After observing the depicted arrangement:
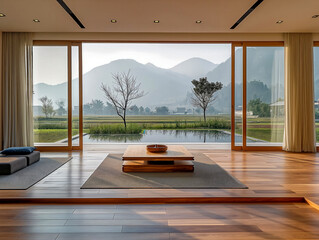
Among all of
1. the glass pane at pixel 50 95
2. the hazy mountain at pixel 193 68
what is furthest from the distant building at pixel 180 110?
the glass pane at pixel 50 95

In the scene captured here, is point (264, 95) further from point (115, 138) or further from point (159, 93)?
point (115, 138)

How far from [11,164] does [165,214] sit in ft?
8.08

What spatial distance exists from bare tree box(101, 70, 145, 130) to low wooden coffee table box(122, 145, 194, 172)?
3.89 m

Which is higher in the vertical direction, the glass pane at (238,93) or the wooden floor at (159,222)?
the glass pane at (238,93)

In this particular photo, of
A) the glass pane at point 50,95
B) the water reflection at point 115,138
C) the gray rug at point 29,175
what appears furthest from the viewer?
the water reflection at point 115,138

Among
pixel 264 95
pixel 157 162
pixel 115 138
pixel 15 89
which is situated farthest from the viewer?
pixel 115 138

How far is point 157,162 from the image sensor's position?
4043 mm

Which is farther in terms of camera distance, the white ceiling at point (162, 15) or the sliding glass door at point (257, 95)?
the sliding glass door at point (257, 95)

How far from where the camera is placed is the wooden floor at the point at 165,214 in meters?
2.05

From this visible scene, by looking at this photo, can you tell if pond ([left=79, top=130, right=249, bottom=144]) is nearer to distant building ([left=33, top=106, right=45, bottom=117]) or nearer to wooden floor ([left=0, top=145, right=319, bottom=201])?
distant building ([left=33, top=106, right=45, bottom=117])

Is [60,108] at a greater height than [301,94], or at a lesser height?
lesser

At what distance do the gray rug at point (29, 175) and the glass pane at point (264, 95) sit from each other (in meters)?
4.11

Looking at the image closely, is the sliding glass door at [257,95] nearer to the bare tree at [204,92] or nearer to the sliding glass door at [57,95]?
the bare tree at [204,92]

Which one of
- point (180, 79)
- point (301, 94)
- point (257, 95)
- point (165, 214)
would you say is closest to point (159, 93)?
point (180, 79)
